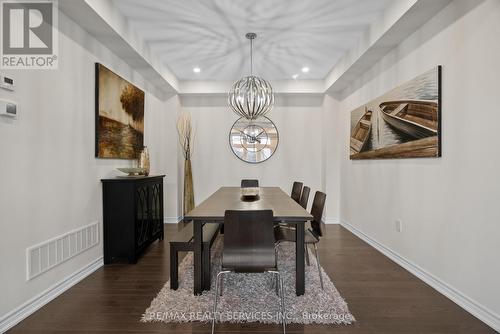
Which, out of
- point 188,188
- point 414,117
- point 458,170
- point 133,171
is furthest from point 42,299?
point 414,117

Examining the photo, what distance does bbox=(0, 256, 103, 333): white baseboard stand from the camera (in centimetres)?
188

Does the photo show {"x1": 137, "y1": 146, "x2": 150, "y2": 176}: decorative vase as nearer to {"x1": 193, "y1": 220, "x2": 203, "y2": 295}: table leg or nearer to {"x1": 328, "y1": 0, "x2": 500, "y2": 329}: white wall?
{"x1": 193, "y1": 220, "x2": 203, "y2": 295}: table leg

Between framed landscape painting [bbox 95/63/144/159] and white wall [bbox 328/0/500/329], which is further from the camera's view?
framed landscape painting [bbox 95/63/144/159]

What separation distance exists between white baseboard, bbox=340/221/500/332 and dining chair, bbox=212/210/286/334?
1.46m

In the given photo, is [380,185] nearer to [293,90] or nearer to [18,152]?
[293,90]

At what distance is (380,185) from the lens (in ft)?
11.6

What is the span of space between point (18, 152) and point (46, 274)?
1.04m

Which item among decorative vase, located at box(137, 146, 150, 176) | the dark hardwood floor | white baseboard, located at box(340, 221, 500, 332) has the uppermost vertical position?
decorative vase, located at box(137, 146, 150, 176)

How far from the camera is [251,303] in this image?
2.16m

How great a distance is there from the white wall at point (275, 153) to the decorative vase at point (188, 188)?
27 cm

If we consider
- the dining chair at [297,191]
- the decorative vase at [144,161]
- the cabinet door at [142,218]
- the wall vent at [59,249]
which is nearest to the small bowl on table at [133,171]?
the decorative vase at [144,161]

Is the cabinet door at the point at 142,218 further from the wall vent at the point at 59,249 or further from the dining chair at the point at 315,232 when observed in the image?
the dining chair at the point at 315,232

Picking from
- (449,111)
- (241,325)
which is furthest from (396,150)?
(241,325)

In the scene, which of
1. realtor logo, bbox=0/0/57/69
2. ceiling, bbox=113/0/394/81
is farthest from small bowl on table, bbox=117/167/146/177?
ceiling, bbox=113/0/394/81
